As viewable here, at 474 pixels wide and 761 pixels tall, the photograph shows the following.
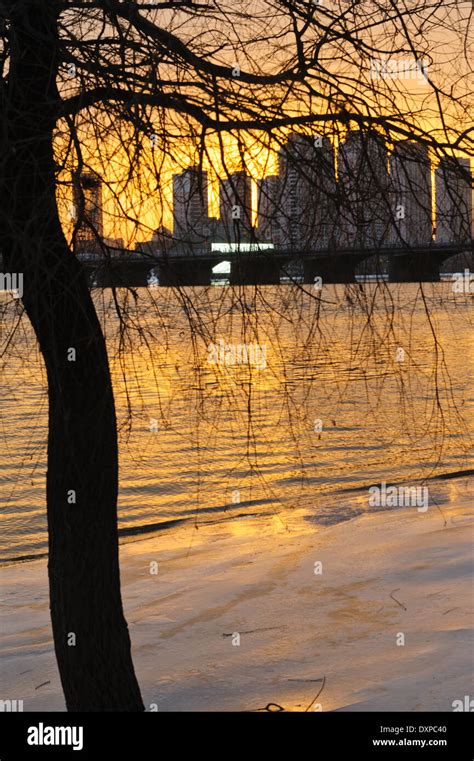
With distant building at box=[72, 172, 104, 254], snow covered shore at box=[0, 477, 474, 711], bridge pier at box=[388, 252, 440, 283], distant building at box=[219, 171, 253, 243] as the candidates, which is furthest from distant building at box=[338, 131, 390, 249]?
snow covered shore at box=[0, 477, 474, 711]

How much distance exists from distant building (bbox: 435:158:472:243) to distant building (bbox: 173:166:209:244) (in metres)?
0.99

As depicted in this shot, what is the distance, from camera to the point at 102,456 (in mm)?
4992

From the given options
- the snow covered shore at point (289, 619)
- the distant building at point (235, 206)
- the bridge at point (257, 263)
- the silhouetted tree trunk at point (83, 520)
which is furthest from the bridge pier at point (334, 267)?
the snow covered shore at point (289, 619)

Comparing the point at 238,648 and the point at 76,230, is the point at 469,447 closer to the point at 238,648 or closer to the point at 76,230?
the point at 238,648

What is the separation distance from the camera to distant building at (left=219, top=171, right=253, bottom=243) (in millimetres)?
3947

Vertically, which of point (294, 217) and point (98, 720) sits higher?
point (294, 217)

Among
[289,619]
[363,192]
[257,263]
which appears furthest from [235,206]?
[289,619]

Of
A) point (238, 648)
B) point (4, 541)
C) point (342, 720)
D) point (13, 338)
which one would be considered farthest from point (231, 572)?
point (13, 338)

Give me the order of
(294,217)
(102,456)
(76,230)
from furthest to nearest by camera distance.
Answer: (102,456), (294,217), (76,230)

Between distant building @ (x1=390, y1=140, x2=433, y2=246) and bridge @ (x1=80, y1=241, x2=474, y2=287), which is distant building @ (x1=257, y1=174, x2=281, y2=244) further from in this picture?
distant building @ (x1=390, y1=140, x2=433, y2=246)

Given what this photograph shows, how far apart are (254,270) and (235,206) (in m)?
0.34

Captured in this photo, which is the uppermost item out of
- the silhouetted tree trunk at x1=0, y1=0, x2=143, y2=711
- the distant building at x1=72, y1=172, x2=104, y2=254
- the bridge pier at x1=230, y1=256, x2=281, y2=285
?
→ the distant building at x1=72, y1=172, x2=104, y2=254

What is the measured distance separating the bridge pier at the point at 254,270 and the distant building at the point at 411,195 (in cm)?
51

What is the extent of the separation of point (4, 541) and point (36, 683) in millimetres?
6213
